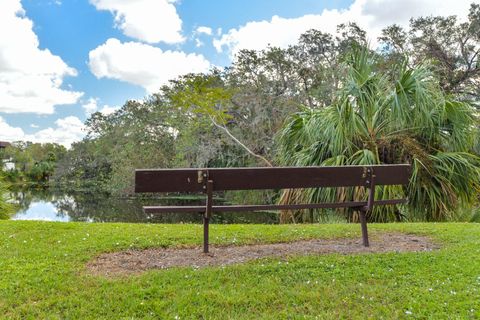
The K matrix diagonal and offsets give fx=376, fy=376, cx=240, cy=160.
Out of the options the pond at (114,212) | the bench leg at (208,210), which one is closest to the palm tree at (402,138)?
the bench leg at (208,210)

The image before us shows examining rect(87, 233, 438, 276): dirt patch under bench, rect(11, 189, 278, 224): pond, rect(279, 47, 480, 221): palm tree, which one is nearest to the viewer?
rect(87, 233, 438, 276): dirt patch under bench

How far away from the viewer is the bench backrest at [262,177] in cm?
344

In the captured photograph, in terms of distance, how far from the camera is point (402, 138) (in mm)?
7582

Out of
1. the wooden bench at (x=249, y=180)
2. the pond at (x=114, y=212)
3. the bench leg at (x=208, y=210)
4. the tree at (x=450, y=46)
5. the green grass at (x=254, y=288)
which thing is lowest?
the pond at (x=114, y=212)

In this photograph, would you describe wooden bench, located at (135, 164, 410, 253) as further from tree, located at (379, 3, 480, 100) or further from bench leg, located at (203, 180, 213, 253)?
tree, located at (379, 3, 480, 100)

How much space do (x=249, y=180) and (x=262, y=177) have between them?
135 mm

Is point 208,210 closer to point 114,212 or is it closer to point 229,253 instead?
point 229,253

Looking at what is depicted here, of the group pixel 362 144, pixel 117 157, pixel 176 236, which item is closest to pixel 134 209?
pixel 117 157

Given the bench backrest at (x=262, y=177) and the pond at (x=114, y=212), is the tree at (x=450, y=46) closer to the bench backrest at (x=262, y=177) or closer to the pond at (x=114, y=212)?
the pond at (x=114, y=212)

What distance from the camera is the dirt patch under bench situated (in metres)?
3.41

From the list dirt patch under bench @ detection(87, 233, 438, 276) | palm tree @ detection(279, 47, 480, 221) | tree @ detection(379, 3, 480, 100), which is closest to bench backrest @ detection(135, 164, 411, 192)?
dirt patch under bench @ detection(87, 233, 438, 276)

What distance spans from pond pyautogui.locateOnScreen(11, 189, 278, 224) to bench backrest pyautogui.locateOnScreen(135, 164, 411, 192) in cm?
846

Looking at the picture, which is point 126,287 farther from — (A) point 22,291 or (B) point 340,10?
(B) point 340,10

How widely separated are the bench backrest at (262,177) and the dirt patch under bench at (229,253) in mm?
669
